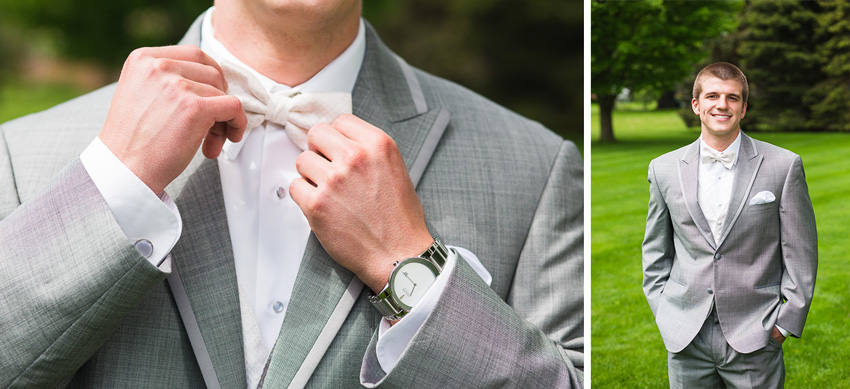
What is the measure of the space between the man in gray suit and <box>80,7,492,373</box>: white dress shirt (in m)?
0.51

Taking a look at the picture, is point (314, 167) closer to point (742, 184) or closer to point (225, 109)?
point (225, 109)

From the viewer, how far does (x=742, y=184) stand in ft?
3.44

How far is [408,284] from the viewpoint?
1490mm

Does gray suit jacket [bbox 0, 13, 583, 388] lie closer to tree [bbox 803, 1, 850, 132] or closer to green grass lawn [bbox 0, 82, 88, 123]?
tree [bbox 803, 1, 850, 132]

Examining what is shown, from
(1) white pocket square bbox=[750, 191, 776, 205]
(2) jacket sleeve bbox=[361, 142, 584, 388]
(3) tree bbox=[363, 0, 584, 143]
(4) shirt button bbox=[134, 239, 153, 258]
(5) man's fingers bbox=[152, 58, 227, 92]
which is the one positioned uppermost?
(5) man's fingers bbox=[152, 58, 227, 92]

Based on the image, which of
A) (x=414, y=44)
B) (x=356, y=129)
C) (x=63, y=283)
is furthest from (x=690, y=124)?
(x=414, y=44)

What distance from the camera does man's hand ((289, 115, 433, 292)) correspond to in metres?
1.51

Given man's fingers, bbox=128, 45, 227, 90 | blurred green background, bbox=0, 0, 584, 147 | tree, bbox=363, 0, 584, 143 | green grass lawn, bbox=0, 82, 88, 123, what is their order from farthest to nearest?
tree, bbox=363, 0, 584, 143 → green grass lawn, bbox=0, 82, 88, 123 → blurred green background, bbox=0, 0, 584, 147 → man's fingers, bbox=128, 45, 227, 90

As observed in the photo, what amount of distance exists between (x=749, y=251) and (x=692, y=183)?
0.41 feet

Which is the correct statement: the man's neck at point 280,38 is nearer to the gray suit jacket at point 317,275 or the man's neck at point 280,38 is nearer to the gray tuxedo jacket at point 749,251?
the gray suit jacket at point 317,275

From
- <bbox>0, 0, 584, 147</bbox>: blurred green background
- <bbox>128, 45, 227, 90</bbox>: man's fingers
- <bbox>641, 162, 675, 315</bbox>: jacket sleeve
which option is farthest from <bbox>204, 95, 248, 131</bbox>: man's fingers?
<bbox>0, 0, 584, 147</bbox>: blurred green background

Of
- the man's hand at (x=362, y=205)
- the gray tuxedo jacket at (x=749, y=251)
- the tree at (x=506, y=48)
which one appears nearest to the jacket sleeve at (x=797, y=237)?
the gray tuxedo jacket at (x=749, y=251)

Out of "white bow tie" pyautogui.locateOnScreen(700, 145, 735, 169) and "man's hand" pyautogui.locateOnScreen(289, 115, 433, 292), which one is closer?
"white bow tie" pyautogui.locateOnScreen(700, 145, 735, 169)

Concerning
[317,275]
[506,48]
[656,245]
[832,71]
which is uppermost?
[832,71]
